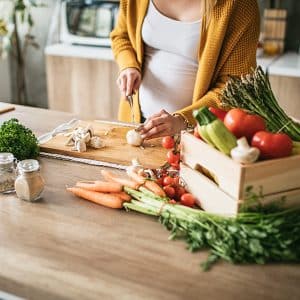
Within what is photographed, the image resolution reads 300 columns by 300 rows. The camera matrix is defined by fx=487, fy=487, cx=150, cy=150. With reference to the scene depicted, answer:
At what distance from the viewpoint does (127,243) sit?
99 cm

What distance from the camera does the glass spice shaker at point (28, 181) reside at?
1.15 meters

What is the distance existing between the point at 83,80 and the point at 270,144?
2.34 meters

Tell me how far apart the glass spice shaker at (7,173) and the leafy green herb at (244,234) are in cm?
45

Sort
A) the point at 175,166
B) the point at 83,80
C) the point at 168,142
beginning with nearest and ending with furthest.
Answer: the point at 175,166, the point at 168,142, the point at 83,80

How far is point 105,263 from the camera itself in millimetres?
919

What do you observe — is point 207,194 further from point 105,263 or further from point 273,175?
point 105,263

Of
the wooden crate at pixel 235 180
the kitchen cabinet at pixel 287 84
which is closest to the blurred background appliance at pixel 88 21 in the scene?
the kitchen cabinet at pixel 287 84

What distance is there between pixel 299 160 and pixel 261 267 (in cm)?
24

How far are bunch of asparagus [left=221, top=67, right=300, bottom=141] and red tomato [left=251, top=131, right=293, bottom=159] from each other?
180 millimetres

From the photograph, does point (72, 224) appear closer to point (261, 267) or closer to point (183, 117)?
point (261, 267)

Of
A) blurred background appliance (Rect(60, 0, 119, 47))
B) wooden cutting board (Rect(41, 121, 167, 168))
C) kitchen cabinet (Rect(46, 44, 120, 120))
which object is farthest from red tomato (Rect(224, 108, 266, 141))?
blurred background appliance (Rect(60, 0, 119, 47))

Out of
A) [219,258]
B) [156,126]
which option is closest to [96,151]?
[156,126]

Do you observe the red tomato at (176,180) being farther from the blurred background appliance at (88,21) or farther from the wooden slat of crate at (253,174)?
the blurred background appliance at (88,21)

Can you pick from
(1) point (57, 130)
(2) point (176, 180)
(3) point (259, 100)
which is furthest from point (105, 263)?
(1) point (57, 130)
